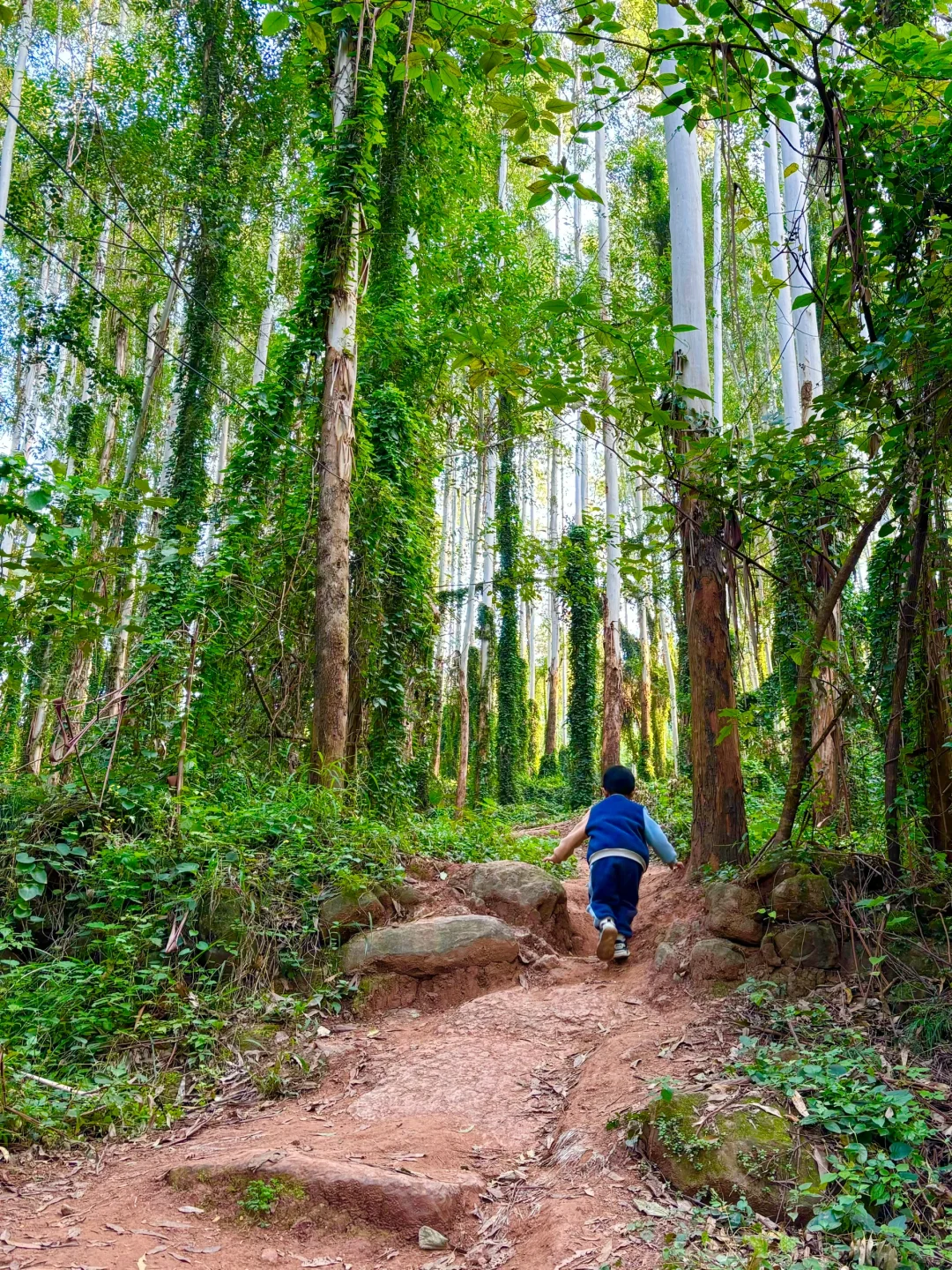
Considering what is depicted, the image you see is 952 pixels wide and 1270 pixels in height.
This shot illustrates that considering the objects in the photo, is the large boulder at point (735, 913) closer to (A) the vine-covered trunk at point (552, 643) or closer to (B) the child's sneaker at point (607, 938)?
(B) the child's sneaker at point (607, 938)

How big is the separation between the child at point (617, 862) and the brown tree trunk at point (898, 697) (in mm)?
1685

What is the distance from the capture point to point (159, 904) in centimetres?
507

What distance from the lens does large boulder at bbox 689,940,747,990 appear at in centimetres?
418

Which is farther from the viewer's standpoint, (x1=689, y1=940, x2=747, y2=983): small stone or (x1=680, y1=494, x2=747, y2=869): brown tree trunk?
(x1=680, y1=494, x2=747, y2=869): brown tree trunk

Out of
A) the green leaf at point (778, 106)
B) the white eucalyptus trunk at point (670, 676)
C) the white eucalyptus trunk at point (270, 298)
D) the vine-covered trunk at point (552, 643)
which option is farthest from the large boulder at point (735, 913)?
the vine-covered trunk at point (552, 643)

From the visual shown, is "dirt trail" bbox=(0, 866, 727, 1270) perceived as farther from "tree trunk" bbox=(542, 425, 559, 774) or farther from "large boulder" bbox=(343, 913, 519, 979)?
"tree trunk" bbox=(542, 425, 559, 774)

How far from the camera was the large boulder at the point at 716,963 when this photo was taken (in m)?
4.18

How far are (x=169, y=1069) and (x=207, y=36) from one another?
19.1 m

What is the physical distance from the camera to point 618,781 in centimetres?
571

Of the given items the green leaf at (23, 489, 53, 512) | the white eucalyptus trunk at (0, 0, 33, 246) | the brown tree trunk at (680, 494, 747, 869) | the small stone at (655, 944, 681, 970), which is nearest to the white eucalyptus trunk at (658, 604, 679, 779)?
the brown tree trunk at (680, 494, 747, 869)

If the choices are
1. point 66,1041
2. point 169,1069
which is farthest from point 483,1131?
point 66,1041

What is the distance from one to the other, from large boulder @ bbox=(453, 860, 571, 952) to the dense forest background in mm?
860

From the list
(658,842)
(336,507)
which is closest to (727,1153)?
(658,842)

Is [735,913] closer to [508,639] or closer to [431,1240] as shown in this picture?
[431,1240]
